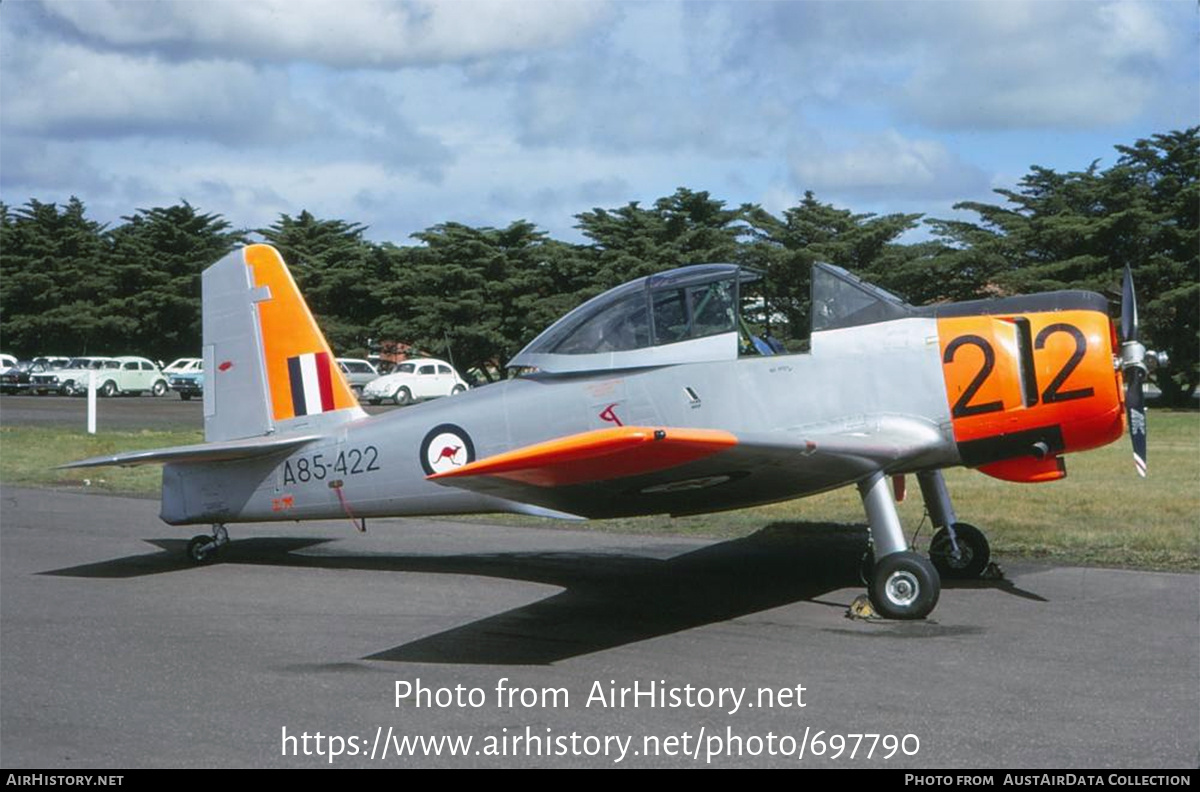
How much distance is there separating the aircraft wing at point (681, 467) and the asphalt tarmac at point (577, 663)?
85 centimetres

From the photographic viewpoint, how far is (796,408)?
28.2 ft

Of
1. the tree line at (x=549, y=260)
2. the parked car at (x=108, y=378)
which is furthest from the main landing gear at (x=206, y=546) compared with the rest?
the parked car at (x=108, y=378)

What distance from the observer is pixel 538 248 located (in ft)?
159

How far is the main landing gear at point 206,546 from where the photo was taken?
35.3 feet

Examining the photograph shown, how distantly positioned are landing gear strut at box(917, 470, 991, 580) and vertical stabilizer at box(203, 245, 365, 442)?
15.7ft

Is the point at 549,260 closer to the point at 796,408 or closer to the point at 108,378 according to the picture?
the point at 108,378

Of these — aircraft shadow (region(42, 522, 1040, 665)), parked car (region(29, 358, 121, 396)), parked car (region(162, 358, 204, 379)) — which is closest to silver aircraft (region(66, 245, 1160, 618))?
aircraft shadow (region(42, 522, 1040, 665))

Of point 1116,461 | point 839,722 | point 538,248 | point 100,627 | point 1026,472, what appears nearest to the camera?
point 839,722

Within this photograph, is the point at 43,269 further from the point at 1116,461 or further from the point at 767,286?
the point at 767,286

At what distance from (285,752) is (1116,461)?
16.4 meters

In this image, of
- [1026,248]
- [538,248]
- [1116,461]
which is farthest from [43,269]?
[1116,461]

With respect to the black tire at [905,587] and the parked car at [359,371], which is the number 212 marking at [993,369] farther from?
the parked car at [359,371]

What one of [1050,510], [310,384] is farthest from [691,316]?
[1050,510]

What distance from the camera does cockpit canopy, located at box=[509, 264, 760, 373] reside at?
8.77 meters
